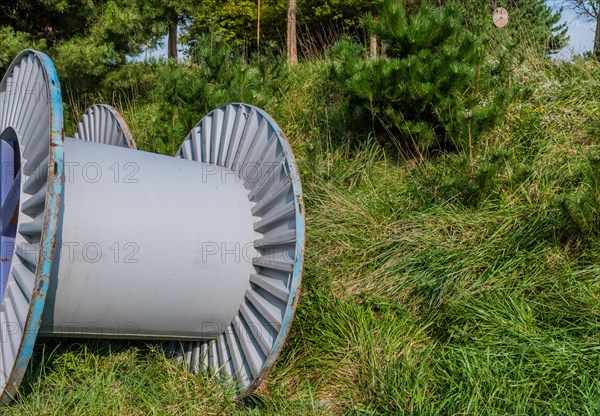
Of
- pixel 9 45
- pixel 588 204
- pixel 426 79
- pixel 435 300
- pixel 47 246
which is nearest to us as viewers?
pixel 47 246

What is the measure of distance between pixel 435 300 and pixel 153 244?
54.6 inches

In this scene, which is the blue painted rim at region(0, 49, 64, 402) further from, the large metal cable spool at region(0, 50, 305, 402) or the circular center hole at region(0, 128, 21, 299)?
the circular center hole at region(0, 128, 21, 299)

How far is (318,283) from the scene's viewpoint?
3391mm

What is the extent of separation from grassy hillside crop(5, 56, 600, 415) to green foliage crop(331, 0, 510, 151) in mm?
229

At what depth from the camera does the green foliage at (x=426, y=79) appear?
387 cm

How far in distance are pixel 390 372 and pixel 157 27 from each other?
526 centimetres

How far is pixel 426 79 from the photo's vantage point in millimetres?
3941

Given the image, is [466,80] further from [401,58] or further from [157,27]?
[157,27]

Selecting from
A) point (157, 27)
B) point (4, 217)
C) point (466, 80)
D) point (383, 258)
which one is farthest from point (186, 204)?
point (157, 27)

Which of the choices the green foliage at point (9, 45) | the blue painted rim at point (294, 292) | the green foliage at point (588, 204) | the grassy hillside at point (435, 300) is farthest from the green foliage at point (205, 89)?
the green foliage at point (588, 204)

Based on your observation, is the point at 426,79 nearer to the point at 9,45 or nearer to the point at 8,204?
the point at 8,204

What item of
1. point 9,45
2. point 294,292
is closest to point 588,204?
point 294,292

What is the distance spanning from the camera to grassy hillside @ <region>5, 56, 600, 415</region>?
2512 mm

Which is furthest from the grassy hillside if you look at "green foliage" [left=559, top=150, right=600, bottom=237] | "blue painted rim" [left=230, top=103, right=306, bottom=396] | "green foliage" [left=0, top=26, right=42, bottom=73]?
"green foliage" [left=0, top=26, right=42, bottom=73]
